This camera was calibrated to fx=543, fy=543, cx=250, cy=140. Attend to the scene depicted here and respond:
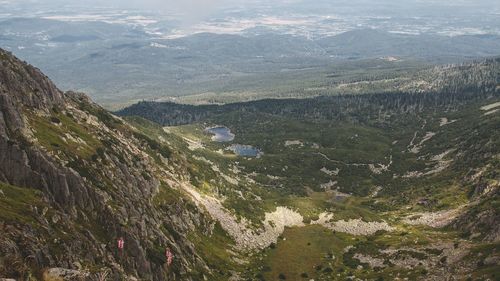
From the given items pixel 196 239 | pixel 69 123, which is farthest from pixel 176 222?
pixel 69 123

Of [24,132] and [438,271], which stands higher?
[24,132]

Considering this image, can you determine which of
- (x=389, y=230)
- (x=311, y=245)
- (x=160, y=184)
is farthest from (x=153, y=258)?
(x=389, y=230)

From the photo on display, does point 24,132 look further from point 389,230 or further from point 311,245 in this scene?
point 389,230

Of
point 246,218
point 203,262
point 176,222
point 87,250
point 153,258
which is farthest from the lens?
point 246,218

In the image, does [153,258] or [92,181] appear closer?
[153,258]

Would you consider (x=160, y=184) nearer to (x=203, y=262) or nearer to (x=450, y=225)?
(x=203, y=262)

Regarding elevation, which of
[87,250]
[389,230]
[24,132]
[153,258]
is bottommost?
[389,230]

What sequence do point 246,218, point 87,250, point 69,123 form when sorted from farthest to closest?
1. point 246,218
2. point 69,123
3. point 87,250
